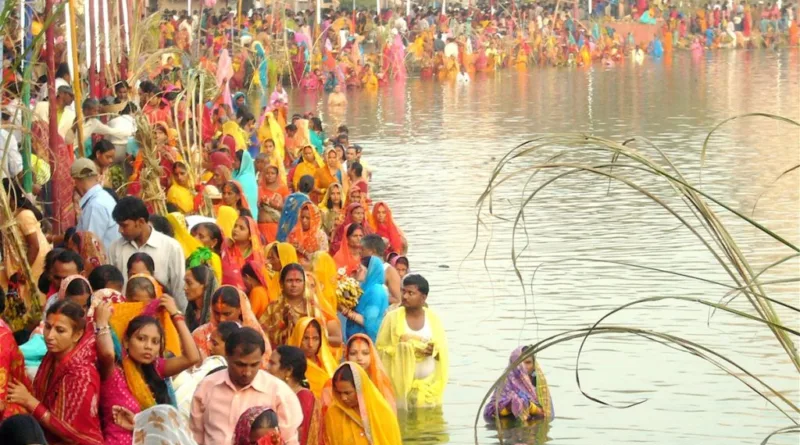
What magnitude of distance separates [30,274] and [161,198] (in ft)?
Answer: 8.52

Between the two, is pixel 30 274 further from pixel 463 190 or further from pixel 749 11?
pixel 749 11

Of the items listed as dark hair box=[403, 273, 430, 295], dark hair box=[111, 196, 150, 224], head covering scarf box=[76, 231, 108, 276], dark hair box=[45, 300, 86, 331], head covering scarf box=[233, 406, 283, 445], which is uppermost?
dark hair box=[111, 196, 150, 224]

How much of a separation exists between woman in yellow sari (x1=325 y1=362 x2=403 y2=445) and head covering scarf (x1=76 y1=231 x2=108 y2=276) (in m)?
1.75

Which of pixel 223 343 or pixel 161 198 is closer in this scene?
pixel 223 343

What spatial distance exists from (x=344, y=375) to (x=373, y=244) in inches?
120

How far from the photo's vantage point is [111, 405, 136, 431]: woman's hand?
17.8 feet

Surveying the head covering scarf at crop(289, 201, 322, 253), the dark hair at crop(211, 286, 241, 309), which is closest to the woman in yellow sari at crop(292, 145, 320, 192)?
the head covering scarf at crop(289, 201, 322, 253)

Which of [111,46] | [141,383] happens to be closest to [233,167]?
[111,46]

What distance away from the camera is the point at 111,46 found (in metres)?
15.5

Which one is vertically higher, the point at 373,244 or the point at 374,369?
the point at 373,244

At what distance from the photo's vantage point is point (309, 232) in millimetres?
10320

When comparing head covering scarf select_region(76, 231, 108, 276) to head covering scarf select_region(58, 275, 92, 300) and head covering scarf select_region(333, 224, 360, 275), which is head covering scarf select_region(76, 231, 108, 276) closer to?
head covering scarf select_region(58, 275, 92, 300)

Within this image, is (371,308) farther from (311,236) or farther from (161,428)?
(161,428)

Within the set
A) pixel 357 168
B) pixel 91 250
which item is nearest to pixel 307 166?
pixel 357 168
